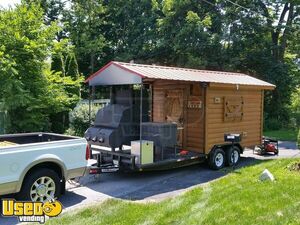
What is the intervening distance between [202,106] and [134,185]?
3.11 metres

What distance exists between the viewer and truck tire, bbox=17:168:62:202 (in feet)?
20.2

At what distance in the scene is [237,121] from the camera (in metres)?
11.0

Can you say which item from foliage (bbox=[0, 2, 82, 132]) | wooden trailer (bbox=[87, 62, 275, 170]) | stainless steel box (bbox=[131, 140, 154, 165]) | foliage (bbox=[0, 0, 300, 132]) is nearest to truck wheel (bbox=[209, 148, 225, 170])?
wooden trailer (bbox=[87, 62, 275, 170])

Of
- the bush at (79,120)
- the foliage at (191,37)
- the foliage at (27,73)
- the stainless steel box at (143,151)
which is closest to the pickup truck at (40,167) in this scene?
the stainless steel box at (143,151)

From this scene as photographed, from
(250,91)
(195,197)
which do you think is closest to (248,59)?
(250,91)

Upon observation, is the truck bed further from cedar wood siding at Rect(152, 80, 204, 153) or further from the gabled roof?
cedar wood siding at Rect(152, 80, 204, 153)

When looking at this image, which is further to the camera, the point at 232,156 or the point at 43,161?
the point at 232,156

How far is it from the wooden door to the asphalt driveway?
3.53 ft

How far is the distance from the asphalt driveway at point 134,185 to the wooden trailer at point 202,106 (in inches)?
19.8

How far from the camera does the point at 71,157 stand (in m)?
6.79

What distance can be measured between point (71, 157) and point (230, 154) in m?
5.46

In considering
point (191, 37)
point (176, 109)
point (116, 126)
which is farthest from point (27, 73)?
point (191, 37)

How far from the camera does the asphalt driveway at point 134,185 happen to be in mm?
7157

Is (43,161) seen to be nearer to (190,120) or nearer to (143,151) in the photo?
(143,151)
